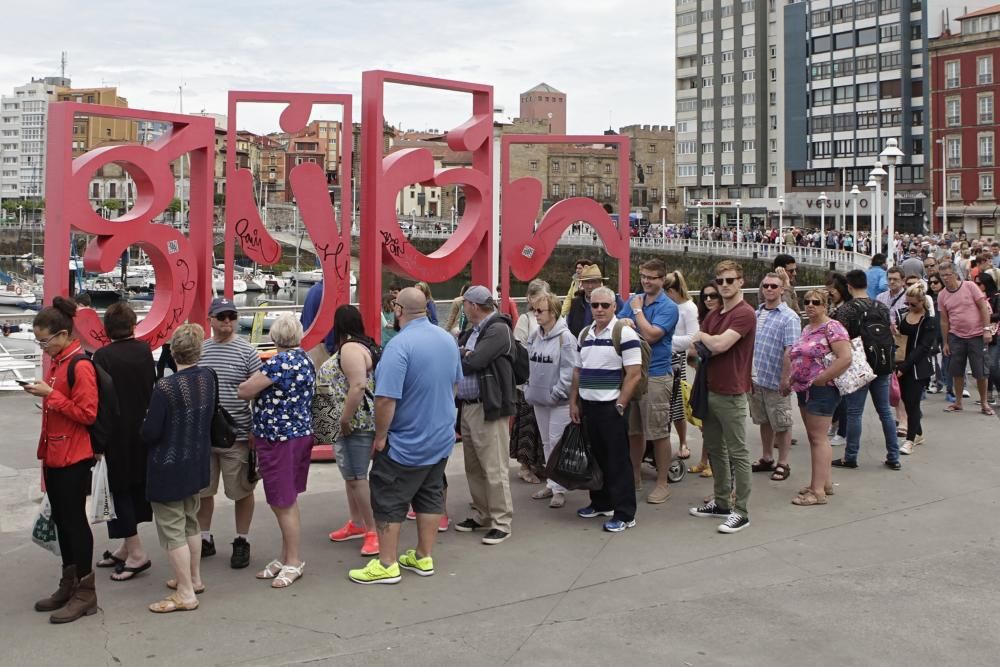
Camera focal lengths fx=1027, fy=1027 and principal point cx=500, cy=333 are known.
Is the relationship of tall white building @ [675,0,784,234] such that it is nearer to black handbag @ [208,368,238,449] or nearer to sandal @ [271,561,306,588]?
sandal @ [271,561,306,588]

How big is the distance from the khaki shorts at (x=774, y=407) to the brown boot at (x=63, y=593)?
5.08 meters

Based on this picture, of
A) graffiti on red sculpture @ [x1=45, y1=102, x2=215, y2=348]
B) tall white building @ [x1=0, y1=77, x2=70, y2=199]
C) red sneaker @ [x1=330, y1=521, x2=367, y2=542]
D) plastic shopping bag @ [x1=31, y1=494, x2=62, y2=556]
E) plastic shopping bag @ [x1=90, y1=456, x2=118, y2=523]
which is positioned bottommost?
red sneaker @ [x1=330, y1=521, x2=367, y2=542]

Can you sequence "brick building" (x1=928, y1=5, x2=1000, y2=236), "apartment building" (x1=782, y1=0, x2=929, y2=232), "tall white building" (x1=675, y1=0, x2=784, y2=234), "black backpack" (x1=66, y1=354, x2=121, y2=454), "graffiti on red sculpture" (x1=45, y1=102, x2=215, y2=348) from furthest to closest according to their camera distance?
"tall white building" (x1=675, y1=0, x2=784, y2=234) → "apartment building" (x1=782, y1=0, x2=929, y2=232) → "brick building" (x1=928, y1=5, x2=1000, y2=236) → "graffiti on red sculpture" (x1=45, y1=102, x2=215, y2=348) → "black backpack" (x1=66, y1=354, x2=121, y2=454)

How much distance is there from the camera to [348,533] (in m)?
6.42

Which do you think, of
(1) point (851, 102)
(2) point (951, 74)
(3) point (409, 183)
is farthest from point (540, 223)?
(1) point (851, 102)

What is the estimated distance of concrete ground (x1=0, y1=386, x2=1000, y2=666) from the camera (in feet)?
15.2

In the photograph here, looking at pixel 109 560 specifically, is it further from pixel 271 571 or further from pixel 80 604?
pixel 271 571

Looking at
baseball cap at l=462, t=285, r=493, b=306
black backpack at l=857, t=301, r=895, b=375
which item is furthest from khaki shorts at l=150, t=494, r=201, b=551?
black backpack at l=857, t=301, r=895, b=375

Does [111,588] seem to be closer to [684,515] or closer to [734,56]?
[684,515]

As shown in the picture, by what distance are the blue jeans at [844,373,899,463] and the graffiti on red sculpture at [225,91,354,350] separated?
12.9ft

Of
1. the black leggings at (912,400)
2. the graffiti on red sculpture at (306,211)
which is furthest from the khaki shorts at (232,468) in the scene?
the black leggings at (912,400)

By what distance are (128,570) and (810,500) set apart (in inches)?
178

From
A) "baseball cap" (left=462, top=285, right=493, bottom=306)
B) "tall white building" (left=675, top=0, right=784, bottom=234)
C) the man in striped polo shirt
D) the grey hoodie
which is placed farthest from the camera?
"tall white building" (left=675, top=0, right=784, bottom=234)

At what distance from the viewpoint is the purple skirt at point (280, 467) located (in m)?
5.46
